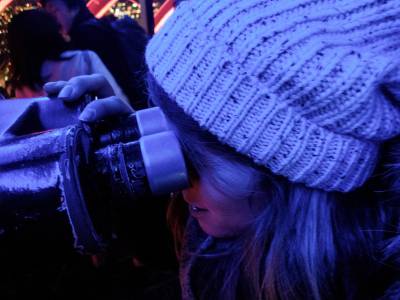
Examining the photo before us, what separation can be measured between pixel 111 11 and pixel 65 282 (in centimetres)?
253

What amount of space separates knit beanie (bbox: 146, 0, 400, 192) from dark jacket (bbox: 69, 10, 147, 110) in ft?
3.43

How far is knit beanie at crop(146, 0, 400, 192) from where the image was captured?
434 mm

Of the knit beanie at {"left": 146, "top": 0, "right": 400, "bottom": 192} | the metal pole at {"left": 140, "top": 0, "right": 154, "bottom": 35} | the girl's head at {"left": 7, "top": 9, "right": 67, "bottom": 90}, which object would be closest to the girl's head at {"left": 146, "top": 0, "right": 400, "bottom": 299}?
the knit beanie at {"left": 146, "top": 0, "right": 400, "bottom": 192}

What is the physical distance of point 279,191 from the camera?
1.79 ft

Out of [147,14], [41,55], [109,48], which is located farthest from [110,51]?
[147,14]

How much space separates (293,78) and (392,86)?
127mm

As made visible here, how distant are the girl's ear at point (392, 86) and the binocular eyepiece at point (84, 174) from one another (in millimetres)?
263

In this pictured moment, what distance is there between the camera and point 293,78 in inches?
17.2

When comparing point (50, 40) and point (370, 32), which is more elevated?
point (370, 32)

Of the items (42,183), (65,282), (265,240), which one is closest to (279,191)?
(265,240)

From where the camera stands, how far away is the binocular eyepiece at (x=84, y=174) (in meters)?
0.42

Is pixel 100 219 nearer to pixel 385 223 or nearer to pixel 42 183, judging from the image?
pixel 42 183

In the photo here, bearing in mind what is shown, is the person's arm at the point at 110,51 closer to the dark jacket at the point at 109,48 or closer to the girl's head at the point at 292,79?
the dark jacket at the point at 109,48

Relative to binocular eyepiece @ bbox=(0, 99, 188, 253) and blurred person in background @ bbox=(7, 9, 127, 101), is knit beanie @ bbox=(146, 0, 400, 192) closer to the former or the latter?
binocular eyepiece @ bbox=(0, 99, 188, 253)
